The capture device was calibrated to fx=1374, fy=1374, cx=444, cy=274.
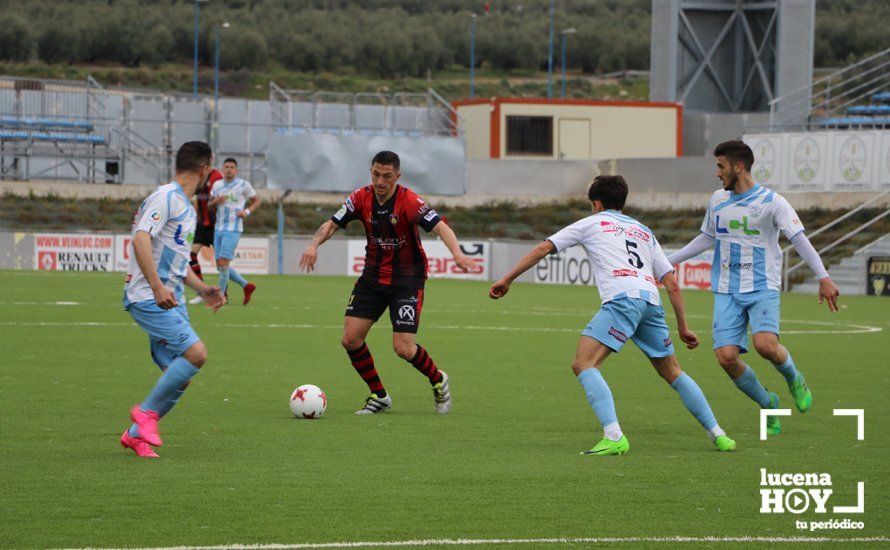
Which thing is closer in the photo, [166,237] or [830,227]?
[166,237]

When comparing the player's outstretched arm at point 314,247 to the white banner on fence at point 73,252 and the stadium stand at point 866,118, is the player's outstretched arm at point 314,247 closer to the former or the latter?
the white banner on fence at point 73,252

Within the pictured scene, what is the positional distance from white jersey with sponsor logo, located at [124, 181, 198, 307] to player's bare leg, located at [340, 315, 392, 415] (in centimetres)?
239

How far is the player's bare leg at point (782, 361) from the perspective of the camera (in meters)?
10.4

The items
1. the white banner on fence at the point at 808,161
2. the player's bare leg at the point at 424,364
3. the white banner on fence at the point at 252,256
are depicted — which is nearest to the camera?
the player's bare leg at the point at 424,364

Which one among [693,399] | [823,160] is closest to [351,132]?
[823,160]

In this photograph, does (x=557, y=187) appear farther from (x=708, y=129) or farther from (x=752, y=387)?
(x=752, y=387)

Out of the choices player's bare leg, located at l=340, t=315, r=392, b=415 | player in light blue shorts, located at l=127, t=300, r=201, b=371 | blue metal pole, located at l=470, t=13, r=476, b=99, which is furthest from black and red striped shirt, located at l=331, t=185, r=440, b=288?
blue metal pole, located at l=470, t=13, r=476, b=99

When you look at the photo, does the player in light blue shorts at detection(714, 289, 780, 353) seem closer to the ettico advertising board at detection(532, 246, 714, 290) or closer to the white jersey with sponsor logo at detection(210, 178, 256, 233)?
the white jersey with sponsor logo at detection(210, 178, 256, 233)

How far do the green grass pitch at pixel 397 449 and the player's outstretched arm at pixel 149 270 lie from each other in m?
1.02

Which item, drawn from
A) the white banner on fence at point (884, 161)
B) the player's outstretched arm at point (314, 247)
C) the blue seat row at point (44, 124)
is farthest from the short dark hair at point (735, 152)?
the blue seat row at point (44, 124)

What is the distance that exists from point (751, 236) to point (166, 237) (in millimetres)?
4468

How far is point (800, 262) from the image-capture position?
36.3 m

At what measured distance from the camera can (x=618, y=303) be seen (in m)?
9.03

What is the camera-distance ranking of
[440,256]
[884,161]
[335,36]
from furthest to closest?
[335,36]
[884,161]
[440,256]
